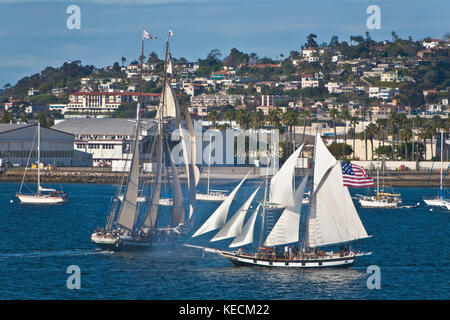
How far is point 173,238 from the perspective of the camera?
59938 millimetres

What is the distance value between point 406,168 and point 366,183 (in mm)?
83134

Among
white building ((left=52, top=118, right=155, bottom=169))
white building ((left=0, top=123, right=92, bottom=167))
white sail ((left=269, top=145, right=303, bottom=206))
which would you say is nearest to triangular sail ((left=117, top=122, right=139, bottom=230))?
white sail ((left=269, top=145, right=303, bottom=206))

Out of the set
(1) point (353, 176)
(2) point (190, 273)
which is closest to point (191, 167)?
(2) point (190, 273)

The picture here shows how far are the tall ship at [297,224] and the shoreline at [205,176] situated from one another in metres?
79.2

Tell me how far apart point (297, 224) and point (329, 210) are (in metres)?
2.25

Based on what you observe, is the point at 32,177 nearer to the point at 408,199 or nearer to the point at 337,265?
the point at 408,199

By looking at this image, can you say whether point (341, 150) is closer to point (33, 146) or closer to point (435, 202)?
point (435, 202)

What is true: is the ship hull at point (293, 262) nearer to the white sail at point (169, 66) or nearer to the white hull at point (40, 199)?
the white sail at point (169, 66)

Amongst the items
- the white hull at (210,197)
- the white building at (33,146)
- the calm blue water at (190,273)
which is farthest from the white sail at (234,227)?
the white building at (33,146)

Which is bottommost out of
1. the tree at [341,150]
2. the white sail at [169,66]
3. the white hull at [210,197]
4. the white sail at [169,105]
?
the white hull at [210,197]

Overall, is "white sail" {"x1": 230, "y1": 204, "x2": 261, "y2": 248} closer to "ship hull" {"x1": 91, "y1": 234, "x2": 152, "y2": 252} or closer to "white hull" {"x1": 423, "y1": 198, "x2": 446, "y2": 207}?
"ship hull" {"x1": 91, "y1": 234, "x2": 152, "y2": 252}

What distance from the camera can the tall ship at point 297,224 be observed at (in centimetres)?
5112
